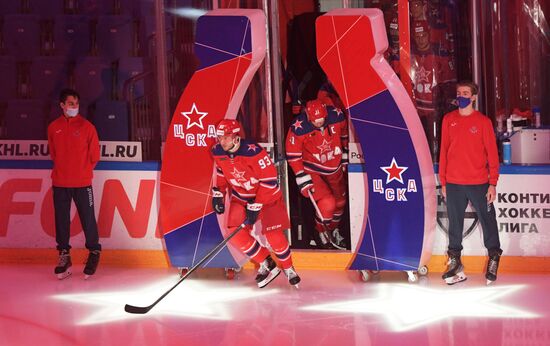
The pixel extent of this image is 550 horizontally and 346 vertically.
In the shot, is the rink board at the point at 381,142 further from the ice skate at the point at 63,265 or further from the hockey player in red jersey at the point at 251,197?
the ice skate at the point at 63,265

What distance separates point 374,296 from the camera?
6.75 m

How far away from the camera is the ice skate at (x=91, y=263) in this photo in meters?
7.51

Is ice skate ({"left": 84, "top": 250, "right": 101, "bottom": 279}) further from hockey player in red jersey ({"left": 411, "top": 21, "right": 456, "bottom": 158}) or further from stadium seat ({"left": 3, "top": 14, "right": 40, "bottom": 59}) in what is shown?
stadium seat ({"left": 3, "top": 14, "right": 40, "bottom": 59})

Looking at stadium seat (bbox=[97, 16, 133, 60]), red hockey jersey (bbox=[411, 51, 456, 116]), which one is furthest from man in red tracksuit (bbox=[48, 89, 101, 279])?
red hockey jersey (bbox=[411, 51, 456, 116])

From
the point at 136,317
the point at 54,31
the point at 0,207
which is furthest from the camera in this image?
the point at 54,31

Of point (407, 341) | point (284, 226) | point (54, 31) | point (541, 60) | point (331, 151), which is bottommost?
point (407, 341)

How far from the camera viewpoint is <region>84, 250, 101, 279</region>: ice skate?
24.6 feet

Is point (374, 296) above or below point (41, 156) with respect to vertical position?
below

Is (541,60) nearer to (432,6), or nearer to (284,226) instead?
(432,6)

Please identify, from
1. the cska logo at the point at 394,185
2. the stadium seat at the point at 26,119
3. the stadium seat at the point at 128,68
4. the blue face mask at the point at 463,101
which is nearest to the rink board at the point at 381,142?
the cska logo at the point at 394,185

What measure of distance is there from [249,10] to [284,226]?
5.02 feet

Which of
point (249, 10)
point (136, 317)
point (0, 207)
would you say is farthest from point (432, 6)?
point (0, 207)

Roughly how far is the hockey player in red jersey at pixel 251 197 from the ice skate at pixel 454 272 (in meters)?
1.02

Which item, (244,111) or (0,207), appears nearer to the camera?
(244,111)
